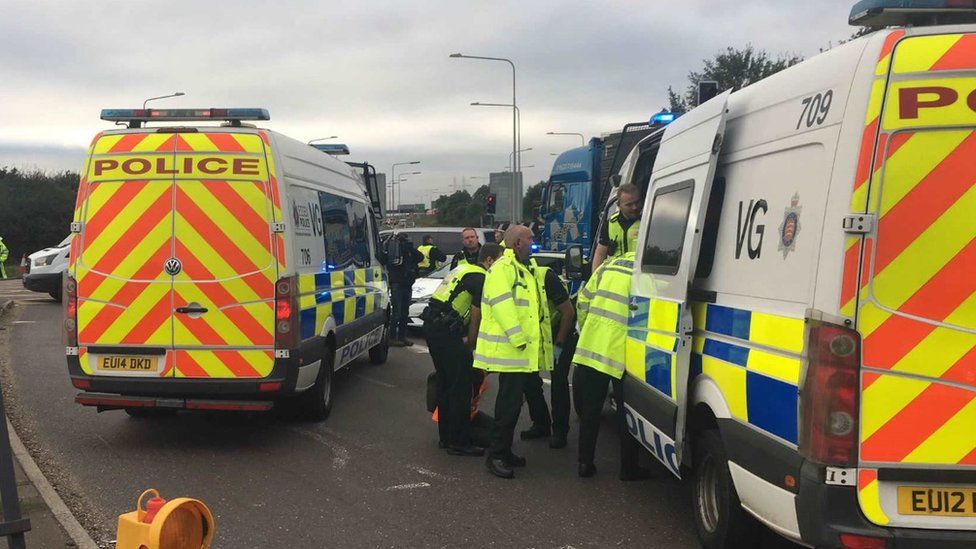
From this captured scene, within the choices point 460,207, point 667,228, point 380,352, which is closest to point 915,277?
point 667,228

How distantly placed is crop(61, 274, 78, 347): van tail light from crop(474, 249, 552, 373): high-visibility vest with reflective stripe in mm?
3156

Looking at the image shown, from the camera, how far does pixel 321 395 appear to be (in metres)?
7.68

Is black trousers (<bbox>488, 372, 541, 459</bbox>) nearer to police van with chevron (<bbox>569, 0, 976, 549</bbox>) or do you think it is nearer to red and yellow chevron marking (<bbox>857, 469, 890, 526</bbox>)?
police van with chevron (<bbox>569, 0, 976, 549</bbox>)

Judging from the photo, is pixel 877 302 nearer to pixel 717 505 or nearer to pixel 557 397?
pixel 717 505

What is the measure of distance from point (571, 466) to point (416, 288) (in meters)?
8.02

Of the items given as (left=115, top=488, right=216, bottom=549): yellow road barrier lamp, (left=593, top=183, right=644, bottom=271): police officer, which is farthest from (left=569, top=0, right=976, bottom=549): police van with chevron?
(left=593, top=183, right=644, bottom=271): police officer

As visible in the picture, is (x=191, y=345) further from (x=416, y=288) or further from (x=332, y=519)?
(x=416, y=288)

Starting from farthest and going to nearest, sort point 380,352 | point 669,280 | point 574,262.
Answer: point 380,352, point 574,262, point 669,280

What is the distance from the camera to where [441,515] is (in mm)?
5230

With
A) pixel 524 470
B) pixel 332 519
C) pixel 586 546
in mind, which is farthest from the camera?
pixel 524 470

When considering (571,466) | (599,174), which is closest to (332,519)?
(571,466)

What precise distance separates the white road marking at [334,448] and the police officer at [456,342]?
801 mm

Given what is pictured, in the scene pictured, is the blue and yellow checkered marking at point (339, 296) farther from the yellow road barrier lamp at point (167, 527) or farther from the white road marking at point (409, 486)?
the yellow road barrier lamp at point (167, 527)

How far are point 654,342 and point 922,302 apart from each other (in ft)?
6.37
